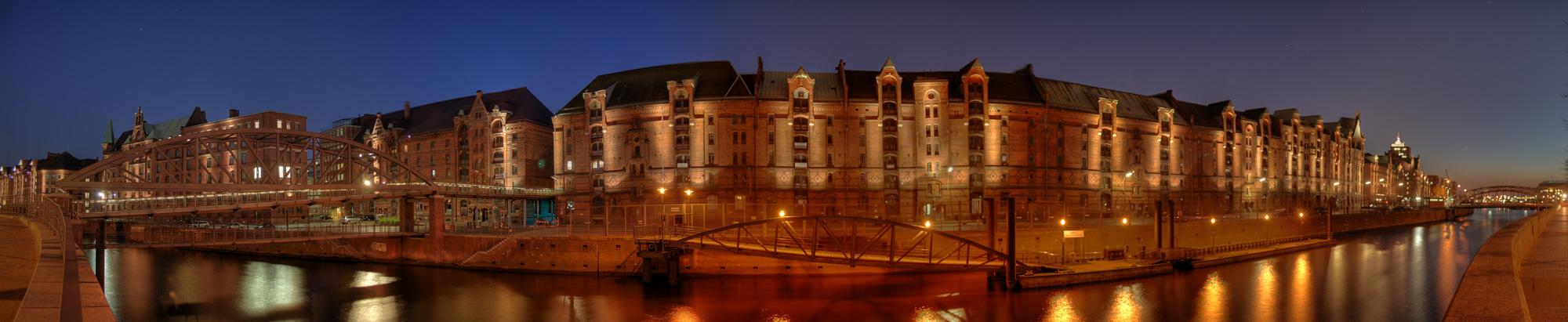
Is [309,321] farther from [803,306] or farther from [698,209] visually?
[698,209]

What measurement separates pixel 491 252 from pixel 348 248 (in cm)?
1455

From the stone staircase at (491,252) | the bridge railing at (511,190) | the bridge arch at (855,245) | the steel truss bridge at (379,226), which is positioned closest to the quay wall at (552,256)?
the stone staircase at (491,252)

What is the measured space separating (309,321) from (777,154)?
39.3 m

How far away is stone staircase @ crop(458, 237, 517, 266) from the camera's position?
161ft

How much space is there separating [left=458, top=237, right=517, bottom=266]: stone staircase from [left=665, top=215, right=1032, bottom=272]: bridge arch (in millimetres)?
13150

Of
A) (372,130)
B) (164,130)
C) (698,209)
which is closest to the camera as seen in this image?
(698,209)

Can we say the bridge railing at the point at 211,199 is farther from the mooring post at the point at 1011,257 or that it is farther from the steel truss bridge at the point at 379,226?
the mooring post at the point at 1011,257

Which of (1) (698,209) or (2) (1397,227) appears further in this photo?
(2) (1397,227)

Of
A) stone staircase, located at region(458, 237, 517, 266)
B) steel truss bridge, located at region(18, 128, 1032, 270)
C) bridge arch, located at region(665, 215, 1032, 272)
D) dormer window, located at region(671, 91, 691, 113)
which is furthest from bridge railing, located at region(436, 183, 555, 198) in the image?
bridge arch, located at region(665, 215, 1032, 272)

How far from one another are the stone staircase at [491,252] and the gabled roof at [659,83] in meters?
22.1

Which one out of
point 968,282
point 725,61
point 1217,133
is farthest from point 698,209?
point 1217,133

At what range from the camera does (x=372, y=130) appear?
95625mm

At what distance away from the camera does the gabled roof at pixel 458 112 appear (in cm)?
8131

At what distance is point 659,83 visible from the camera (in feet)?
232
